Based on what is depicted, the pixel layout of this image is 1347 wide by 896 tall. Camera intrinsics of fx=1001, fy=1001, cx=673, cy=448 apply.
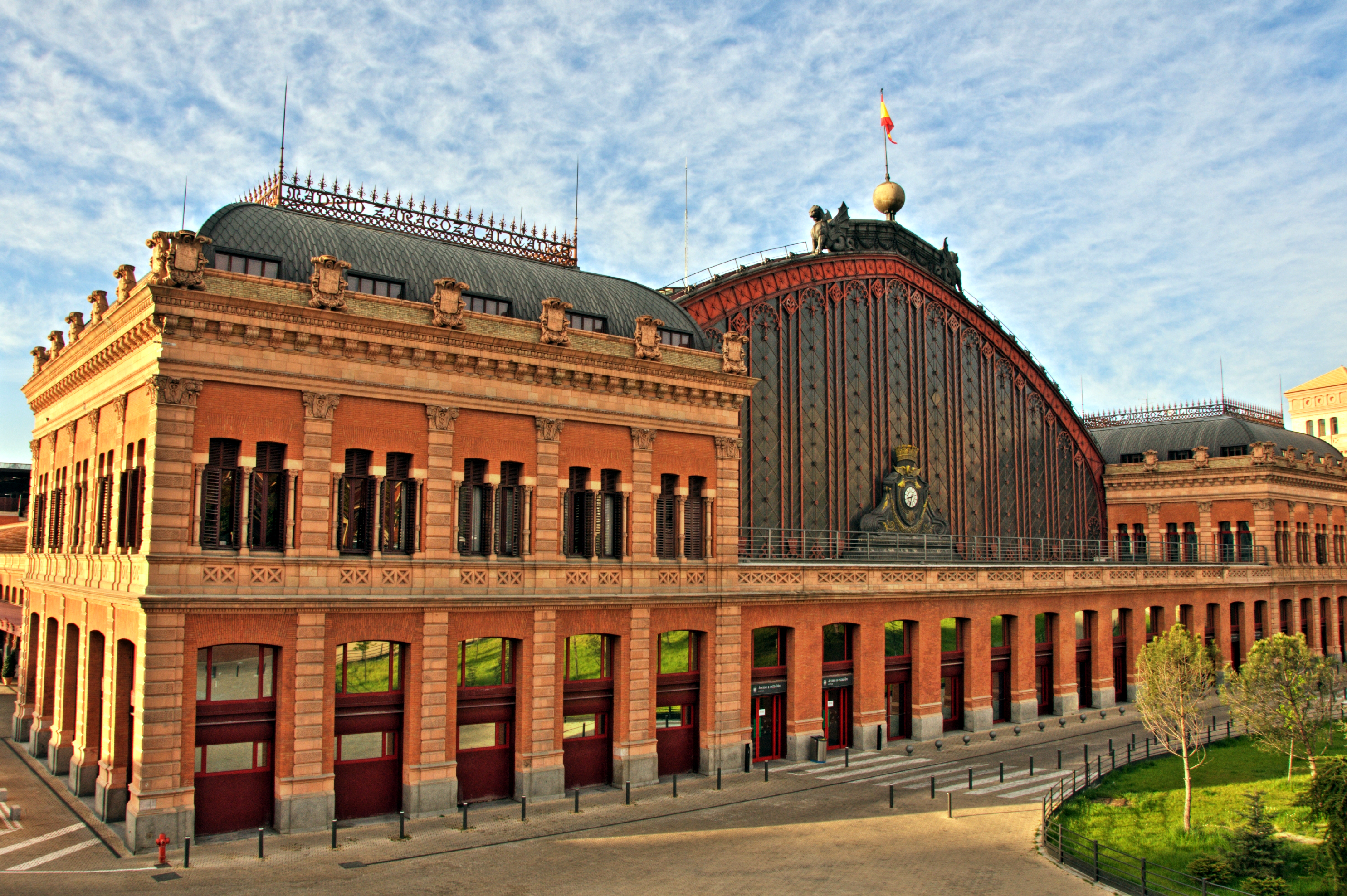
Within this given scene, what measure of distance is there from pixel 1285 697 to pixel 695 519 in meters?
20.6

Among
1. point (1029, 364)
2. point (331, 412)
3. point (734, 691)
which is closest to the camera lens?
point (331, 412)

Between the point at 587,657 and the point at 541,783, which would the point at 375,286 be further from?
the point at 541,783

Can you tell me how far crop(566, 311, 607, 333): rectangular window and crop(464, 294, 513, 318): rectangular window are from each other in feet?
8.46

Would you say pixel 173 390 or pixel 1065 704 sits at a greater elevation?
pixel 173 390

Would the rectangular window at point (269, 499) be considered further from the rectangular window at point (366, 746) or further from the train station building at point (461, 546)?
the rectangular window at point (366, 746)

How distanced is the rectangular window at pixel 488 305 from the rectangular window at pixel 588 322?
2579 millimetres

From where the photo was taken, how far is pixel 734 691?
35.9 metres

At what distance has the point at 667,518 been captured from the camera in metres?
35.6

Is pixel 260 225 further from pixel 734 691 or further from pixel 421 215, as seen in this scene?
pixel 734 691

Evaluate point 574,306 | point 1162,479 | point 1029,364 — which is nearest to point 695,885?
point 574,306

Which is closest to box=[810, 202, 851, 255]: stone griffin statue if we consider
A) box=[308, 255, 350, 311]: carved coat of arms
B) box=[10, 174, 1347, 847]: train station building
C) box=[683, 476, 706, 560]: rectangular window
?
box=[10, 174, 1347, 847]: train station building

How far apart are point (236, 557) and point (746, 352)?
26.6 m

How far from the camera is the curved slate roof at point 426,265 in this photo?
30.3 meters

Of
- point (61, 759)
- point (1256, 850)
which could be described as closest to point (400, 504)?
point (61, 759)
